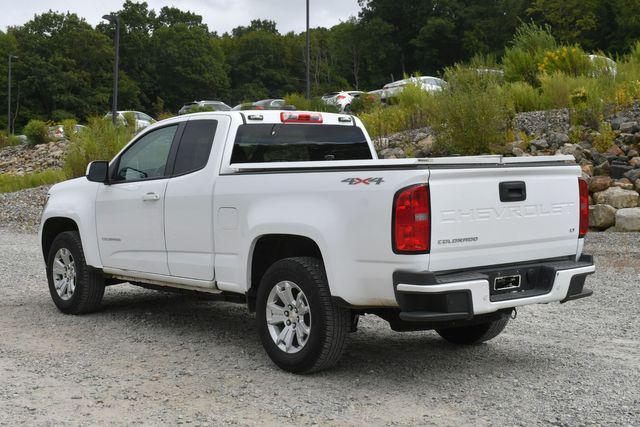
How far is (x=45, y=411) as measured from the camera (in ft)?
16.0

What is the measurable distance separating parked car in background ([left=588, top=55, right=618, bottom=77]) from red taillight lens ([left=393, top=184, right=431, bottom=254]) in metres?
15.4

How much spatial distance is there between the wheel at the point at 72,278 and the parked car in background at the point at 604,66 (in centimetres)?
1461

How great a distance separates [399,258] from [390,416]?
3.12 feet

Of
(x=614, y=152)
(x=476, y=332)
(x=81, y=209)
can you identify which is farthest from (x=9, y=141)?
(x=476, y=332)

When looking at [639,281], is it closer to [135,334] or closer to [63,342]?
[135,334]

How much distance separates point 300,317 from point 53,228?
4.00 m

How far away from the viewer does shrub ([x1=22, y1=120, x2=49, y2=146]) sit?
122 feet

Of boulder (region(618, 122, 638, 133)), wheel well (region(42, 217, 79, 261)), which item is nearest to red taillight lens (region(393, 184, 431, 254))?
wheel well (region(42, 217, 79, 261))

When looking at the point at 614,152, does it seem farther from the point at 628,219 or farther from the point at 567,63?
the point at 567,63

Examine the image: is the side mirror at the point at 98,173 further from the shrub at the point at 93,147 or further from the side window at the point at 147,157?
the shrub at the point at 93,147

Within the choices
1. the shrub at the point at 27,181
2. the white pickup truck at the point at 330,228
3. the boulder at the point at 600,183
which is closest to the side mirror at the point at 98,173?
A: the white pickup truck at the point at 330,228

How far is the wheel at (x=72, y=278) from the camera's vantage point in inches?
308

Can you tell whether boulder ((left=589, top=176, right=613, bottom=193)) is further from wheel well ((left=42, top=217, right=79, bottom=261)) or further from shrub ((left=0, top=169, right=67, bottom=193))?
shrub ((left=0, top=169, right=67, bottom=193))

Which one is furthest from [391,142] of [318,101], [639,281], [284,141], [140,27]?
[140,27]
